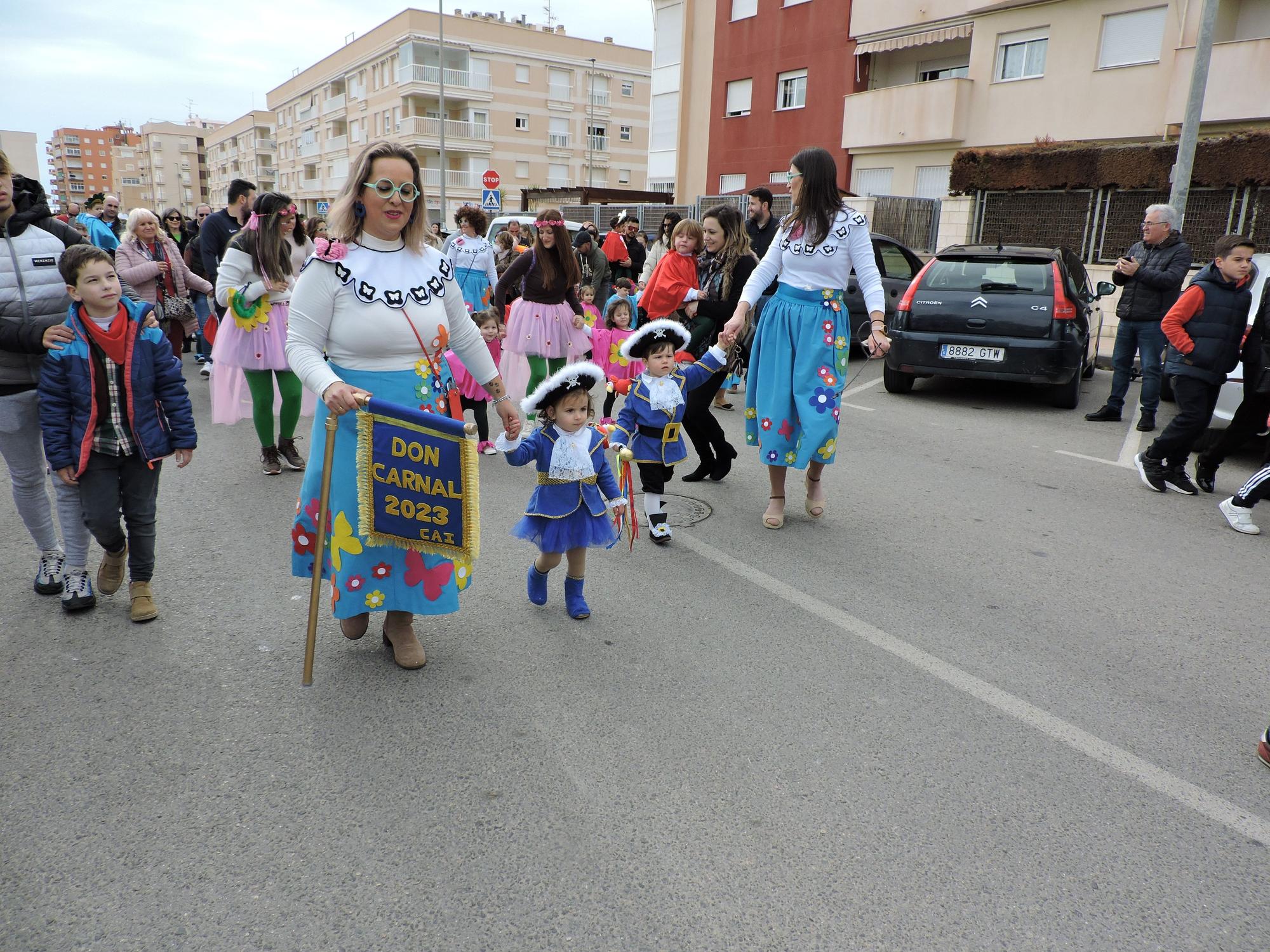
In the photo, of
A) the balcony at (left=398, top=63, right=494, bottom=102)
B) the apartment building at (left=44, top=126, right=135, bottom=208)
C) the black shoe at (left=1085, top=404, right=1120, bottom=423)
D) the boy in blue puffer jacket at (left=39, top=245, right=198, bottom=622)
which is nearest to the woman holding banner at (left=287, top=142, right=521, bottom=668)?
the boy in blue puffer jacket at (left=39, top=245, right=198, bottom=622)

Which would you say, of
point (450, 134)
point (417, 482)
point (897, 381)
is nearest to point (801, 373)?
point (417, 482)

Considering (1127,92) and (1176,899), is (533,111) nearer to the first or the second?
(1127,92)

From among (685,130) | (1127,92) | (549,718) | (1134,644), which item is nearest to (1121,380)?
(1134,644)

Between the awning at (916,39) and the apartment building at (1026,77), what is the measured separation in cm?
3

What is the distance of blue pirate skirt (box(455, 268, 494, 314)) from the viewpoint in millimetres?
9141

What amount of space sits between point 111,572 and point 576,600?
2.16m

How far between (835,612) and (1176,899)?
2007 millimetres

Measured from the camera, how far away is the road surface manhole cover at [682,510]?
5.66m

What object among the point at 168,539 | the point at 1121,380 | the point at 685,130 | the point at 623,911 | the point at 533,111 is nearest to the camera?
the point at 623,911

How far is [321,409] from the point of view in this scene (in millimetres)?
3416

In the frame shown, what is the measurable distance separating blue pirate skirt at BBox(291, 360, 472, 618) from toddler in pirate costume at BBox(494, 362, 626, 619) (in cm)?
52

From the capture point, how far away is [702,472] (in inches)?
262

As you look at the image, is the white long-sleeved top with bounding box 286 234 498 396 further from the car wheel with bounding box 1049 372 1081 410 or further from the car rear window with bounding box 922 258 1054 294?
the car wheel with bounding box 1049 372 1081 410

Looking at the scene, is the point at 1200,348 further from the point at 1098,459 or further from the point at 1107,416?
the point at 1107,416
